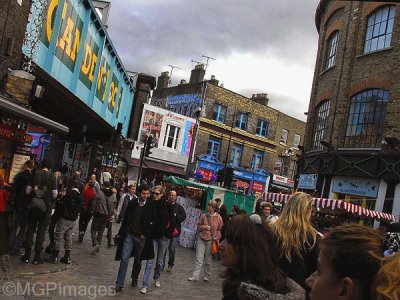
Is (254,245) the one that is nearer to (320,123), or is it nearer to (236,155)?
(320,123)

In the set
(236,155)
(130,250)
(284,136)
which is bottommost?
(130,250)

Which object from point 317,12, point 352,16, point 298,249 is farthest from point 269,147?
point 298,249

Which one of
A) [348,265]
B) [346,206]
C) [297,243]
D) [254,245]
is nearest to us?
[348,265]

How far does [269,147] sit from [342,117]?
86.6 feet

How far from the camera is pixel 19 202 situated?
869 cm

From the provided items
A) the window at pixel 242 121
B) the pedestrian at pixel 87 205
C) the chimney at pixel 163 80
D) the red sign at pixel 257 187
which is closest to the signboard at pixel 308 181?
the pedestrian at pixel 87 205

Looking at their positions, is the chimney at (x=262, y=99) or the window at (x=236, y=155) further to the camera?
the chimney at (x=262, y=99)

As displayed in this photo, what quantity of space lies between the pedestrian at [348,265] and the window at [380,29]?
18107mm

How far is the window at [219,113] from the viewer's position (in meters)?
41.0

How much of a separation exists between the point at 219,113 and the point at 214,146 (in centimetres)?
316

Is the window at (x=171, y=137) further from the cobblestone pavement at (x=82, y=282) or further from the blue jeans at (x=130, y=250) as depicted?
the blue jeans at (x=130, y=250)

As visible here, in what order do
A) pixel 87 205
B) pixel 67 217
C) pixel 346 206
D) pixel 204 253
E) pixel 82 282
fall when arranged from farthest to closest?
pixel 346 206
pixel 87 205
pixel 204 253
pixel 67 217
pixel 82 282

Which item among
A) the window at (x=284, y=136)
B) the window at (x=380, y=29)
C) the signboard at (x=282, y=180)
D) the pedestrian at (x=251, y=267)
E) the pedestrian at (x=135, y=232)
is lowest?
the pedestrian at (x=135, y=232)

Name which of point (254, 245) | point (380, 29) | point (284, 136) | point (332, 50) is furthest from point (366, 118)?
point (284, 136)
